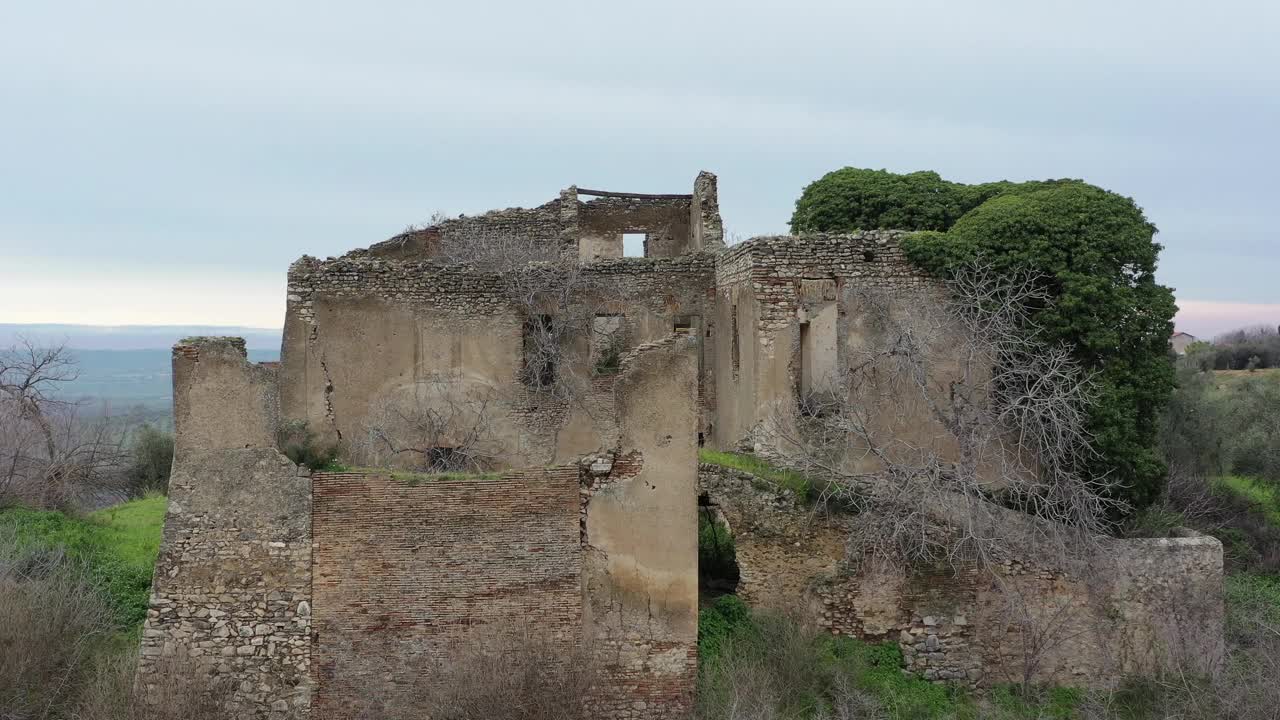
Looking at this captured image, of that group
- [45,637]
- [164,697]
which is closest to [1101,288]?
[164,697]

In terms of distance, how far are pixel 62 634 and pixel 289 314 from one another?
5.57 metres

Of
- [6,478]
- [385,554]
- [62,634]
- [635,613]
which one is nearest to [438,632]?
[385,554]

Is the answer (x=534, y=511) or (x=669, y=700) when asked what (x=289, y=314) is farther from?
(x=669, y=700)

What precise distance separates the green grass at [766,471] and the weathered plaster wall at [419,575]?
106 inches

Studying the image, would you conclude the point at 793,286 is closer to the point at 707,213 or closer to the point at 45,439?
the point at 707,213

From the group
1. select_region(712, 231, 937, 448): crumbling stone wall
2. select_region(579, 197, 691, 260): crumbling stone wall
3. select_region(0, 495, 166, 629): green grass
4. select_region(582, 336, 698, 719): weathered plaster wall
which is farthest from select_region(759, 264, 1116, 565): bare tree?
select_region(0, 495, 166, 629): green grass

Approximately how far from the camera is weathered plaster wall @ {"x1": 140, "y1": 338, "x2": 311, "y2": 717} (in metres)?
9.69

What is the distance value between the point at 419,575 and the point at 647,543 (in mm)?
2317

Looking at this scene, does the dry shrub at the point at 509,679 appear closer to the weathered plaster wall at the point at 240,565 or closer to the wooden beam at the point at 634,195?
the weathered plaster wall at the point at 240,565

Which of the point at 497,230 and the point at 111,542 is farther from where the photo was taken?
the point at 497,230

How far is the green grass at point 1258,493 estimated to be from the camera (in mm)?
18484

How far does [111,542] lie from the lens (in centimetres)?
1588

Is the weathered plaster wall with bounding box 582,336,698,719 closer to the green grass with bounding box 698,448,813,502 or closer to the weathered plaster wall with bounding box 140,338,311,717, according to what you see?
the green grass with bounding box 698,448,813,502

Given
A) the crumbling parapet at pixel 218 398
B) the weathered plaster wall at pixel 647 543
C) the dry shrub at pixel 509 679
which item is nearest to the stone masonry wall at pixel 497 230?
the weathered plaster wall at pixel 647 543
